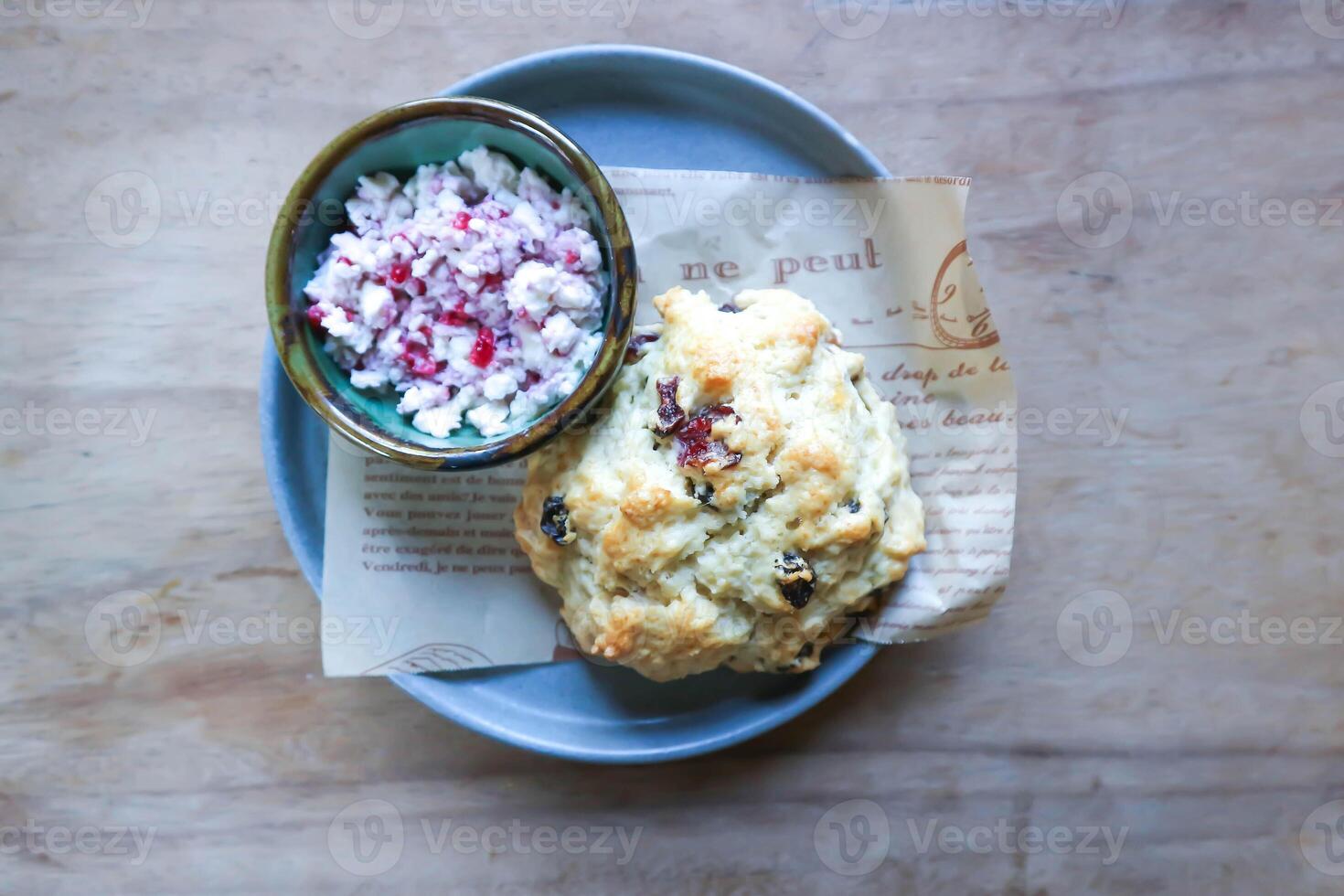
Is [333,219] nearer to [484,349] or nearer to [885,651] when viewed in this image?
[484,349]

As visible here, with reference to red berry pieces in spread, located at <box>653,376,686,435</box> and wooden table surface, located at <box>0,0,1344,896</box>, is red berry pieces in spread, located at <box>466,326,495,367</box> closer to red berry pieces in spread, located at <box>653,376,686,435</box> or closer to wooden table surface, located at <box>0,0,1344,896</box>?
red berry pieces in spread, located at <box>653,376,686,435</box>

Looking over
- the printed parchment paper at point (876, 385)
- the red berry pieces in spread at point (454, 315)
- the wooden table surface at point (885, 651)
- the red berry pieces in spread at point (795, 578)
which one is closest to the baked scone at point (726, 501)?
the red berry pieces in spread at point (795, 578)

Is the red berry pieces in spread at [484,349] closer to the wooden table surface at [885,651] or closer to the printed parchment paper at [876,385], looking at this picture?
the printed parchment paper at [876,385]

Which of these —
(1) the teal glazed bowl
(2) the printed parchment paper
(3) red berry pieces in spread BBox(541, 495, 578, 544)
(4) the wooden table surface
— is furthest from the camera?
(4) the wooden table surface

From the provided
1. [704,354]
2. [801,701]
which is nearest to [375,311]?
[704,354]

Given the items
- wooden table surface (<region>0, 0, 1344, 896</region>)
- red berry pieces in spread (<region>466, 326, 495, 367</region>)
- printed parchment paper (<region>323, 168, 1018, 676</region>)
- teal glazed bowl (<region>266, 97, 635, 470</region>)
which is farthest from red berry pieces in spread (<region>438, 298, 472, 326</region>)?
wooden table surface (<region>0, 0, 1344, 896</region>)

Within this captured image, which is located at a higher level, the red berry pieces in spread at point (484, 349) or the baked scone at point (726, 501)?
the red berry pieces in spread at point (484, 349)
